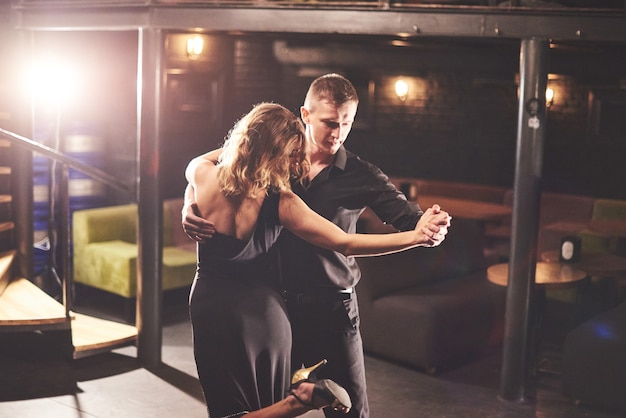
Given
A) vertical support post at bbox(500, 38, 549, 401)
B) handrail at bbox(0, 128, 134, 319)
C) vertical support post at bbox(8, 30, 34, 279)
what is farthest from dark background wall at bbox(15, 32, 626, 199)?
vertical support post at bbox(500, 38, 549, 401)

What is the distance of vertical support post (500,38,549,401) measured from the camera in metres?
5.16

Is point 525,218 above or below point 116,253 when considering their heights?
above

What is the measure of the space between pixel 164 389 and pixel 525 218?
8.32 ft

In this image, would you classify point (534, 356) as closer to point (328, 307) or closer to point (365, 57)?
point (328, 307)

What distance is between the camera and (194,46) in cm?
959

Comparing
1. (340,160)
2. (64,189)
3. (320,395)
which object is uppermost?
(340,160)

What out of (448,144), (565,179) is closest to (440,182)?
(448,144)

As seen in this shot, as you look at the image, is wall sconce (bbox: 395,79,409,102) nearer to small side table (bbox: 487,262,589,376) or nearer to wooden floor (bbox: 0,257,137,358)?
small side table (bbox: 487,262,589,376)

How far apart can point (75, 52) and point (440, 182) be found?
15.2 ft

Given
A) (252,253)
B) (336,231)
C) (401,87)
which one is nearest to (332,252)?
(336,231)

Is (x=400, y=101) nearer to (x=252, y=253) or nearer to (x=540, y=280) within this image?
(x=540, y=280)

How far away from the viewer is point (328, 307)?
3762 mm

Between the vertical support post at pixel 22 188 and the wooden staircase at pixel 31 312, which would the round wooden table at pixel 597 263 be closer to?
the wooden staircase at pixel 31 312

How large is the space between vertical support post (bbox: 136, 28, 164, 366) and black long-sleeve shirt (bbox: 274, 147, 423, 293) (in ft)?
7.51
